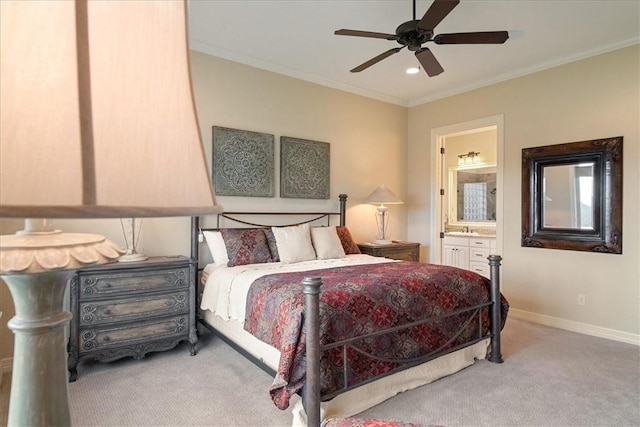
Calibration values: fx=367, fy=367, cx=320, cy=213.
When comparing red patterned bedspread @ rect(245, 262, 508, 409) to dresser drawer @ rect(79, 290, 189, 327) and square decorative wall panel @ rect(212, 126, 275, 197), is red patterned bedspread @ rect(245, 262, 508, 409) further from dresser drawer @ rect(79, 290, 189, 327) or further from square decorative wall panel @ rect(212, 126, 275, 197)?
square decorative wall panel @ rect(212, 126, 275, 197)

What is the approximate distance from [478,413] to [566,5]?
10.6ft

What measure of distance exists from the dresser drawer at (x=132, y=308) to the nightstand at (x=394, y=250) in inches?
91.7

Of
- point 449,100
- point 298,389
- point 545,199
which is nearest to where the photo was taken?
point 298,389

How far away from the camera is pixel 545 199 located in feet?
13.7

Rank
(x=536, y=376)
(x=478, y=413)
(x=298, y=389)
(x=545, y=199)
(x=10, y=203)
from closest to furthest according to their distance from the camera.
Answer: (x=10, y=203) → (x=298, y=389) → (x=478, y=413) → (x=536, y=376) → (x=545, y=199)

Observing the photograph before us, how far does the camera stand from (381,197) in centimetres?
484

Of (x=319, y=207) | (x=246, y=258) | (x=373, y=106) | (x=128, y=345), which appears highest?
(x=373, y=106)

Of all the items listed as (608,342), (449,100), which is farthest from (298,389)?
(449,100)

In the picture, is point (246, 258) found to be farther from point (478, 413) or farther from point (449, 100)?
point (449, 100)

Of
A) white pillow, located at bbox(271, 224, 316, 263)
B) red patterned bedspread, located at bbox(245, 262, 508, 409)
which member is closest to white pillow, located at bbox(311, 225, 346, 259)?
white pillow, located at bbox(271, 224, 316, 263)

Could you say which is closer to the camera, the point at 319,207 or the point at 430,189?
the point at 319,207

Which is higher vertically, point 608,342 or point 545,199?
point 545,199

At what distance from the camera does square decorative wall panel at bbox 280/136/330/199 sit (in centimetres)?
436

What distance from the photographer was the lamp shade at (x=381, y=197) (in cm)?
481
